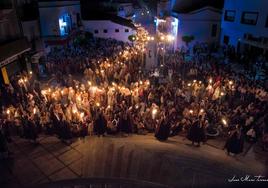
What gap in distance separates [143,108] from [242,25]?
1797 centimetres

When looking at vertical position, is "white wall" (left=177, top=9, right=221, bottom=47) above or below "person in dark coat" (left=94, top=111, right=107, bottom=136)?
above

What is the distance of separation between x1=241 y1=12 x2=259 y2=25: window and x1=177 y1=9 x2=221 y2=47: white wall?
429 centimetres

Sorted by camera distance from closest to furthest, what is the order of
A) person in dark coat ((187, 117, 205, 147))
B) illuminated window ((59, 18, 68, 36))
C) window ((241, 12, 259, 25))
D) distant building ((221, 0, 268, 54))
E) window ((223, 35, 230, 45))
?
1. person in dark coat ((187, 117, 205, 147))
2. distant building ((221, 0, 268, 54))
3. window ((241, 12, 259, 25))
4. illuminated window ((59, 18, 68, 36))
5. window ((223, 35, 230, 45))

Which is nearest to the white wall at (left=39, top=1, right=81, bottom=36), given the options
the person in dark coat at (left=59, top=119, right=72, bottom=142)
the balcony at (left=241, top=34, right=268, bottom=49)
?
the person in dark coat at (left=59, top=119, right=72, bottom=142)

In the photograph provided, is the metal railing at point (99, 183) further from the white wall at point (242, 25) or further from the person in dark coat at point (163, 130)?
the white wall at point (242, 25)

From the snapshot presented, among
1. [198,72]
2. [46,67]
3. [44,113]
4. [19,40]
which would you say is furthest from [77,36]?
[44,113]

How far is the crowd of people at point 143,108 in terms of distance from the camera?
1126 centimetres

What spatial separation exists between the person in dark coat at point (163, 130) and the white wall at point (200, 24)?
21.3 m

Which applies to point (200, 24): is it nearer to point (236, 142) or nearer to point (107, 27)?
point (107, 27)

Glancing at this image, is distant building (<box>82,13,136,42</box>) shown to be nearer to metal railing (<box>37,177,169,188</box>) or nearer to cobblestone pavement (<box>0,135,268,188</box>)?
cobblestone pavement (<box>0,135,268,188</box>)

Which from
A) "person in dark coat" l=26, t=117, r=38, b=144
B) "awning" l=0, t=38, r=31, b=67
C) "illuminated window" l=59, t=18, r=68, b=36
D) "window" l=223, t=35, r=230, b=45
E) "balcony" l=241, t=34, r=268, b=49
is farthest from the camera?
"window" l=223, t=35, r=230, b=45

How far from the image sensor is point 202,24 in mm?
29047

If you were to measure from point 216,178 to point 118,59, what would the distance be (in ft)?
48.9

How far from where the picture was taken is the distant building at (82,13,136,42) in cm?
3641
